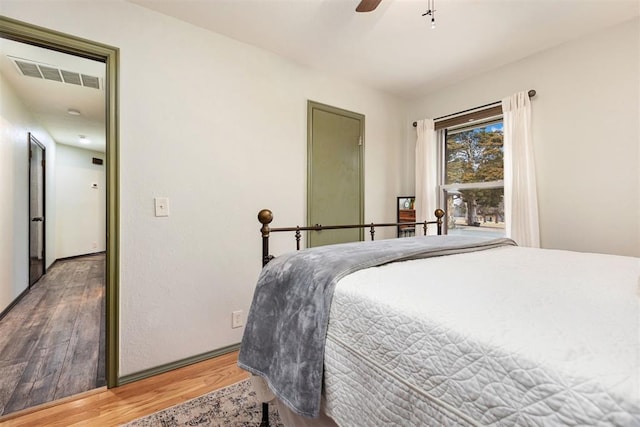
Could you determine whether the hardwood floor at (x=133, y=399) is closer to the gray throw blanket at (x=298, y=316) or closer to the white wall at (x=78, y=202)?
the gray throw blanket at (x=298, y=316)

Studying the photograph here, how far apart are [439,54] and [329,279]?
2.36m

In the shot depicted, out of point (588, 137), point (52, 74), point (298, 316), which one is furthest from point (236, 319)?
point (588, 137)

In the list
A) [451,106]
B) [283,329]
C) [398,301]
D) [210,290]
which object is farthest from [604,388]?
[451,106]

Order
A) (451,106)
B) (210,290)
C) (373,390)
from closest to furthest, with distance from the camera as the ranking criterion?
(373,390) < (210,290) < (451,106)

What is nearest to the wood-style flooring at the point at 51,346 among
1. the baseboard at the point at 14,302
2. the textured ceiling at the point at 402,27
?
the baseboard at the point at 14,302

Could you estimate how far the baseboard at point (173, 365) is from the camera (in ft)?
6.07

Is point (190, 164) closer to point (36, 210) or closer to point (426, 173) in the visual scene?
point (426, 173)

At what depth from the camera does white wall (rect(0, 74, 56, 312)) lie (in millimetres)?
2793

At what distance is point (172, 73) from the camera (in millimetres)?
2029

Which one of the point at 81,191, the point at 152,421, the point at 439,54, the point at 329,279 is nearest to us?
the point at 329,279

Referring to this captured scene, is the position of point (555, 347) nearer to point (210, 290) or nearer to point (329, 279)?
point (329, 279)

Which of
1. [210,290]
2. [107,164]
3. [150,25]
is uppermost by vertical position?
[150,25]

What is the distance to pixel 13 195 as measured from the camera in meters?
3.08

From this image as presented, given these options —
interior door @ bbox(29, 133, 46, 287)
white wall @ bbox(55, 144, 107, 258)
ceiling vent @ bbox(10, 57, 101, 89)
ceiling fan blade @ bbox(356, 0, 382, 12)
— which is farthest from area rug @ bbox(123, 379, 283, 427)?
white wall @ bbox(55, 144, 107, 258)
